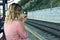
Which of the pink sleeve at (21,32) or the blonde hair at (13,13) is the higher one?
the blonde hair at (13,13)

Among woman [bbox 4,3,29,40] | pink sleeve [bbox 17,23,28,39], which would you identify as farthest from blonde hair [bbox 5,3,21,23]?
pink sleeve [bbox 17,23,28,39]

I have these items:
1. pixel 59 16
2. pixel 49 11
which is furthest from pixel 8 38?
pixel 49 11

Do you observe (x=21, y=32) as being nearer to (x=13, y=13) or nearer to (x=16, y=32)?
(x=16, y=32)

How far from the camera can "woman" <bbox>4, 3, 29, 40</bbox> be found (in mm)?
3024

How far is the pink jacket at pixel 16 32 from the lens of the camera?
9.89 ft

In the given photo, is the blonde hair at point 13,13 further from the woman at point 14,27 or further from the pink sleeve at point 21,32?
the pink sleeve at point 21,32

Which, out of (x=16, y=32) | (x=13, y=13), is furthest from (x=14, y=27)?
(x=13, y=13)

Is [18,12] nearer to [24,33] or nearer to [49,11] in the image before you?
[24,33]

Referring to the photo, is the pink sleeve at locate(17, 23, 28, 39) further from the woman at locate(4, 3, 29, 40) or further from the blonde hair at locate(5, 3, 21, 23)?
the blonde hair at locate(5, 3, 21, 23)

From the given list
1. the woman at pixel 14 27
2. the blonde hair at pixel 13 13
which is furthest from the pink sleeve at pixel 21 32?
the blonde hair at pixel 13 13

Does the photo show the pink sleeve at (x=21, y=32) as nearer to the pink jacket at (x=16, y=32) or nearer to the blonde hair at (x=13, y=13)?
the pink jacket at (x=16, y=32)

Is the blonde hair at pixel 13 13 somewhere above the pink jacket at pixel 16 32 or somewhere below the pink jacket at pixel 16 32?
above

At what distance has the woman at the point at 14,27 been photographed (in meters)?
3.02

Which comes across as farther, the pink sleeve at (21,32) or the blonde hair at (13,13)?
the blonde hair at (13,13)
